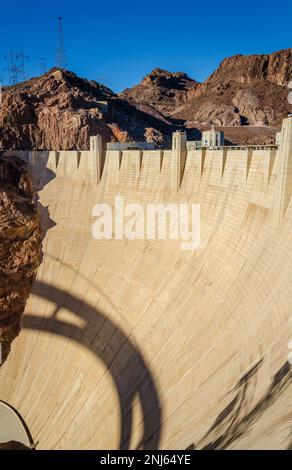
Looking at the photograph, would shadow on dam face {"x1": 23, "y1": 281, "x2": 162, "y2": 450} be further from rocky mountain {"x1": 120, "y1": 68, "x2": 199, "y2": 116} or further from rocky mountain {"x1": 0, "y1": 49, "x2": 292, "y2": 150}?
rocky mountain {"x1": 120, "y1": 68, "x2": 199, "y2": 116}

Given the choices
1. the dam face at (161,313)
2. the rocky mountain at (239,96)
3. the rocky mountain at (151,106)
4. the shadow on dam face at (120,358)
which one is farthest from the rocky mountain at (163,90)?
the shadow on dam face at (120,358)

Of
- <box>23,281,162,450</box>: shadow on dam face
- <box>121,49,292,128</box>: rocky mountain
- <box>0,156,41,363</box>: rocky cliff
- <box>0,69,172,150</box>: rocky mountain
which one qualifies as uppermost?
<box>121,49,292,128</box>: rocky mountain

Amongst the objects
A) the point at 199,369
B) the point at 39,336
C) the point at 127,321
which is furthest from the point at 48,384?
the point at 199,369

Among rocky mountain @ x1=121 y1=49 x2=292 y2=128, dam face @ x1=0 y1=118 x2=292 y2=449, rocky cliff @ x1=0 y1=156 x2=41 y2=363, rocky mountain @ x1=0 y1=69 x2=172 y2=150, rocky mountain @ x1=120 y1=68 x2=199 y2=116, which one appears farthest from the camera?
rocky mountain @ x1=120 y1=68 x2=199 y2=116

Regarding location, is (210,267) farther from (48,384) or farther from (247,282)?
(48,384)

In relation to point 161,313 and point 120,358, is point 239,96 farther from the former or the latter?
point 120,358

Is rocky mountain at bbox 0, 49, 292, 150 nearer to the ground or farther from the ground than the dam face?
farther from the ground

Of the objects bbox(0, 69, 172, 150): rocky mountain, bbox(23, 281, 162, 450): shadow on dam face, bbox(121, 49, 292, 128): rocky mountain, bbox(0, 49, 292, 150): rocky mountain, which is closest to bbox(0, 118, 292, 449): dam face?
bbox(23, 281, 162, 450): shadow on dam face
